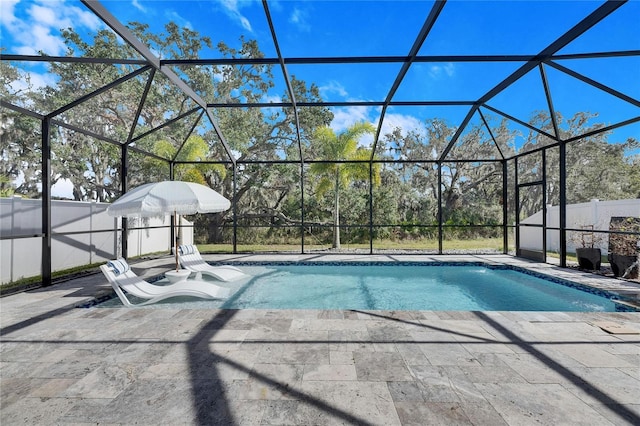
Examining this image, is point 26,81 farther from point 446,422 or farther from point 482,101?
point 446,422

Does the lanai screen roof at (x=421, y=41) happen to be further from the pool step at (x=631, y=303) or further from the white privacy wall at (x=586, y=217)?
the white privacy wall at (x=586, y=217)

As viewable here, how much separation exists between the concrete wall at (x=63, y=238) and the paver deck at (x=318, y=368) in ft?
9.52

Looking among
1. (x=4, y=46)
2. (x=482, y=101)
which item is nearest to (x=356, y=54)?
(x=482, y=101)

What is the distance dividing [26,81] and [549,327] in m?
21.3

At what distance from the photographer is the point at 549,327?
3.51 metres

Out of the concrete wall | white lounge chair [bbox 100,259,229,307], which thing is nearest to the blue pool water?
white lounge chair [bbox 100,259,229,307]

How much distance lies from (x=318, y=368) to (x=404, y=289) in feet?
14.1

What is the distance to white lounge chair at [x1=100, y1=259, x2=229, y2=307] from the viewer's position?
464 centimetres

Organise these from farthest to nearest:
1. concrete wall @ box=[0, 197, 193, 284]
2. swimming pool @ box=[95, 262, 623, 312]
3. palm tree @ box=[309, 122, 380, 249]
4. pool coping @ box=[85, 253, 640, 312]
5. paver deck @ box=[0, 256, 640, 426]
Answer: palm tree @ box=[309, 122, 380, 249]
concrete wall @ box=[0, 197, 193, 284]
swimming pool @ box=[95, 262, 623, 312]
pool coping @ box=[85, 253, 640, 312]
paver deck @ box=[0, 256, 640, 426]

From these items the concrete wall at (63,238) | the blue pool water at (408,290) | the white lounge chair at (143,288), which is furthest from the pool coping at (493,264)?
the concrete wall at (63,238)

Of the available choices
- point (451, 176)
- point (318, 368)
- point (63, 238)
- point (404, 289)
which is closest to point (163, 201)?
point (318, 368)

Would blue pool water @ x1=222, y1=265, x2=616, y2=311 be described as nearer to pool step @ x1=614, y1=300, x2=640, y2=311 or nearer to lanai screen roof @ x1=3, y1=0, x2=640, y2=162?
pool step @ x1=614, y1=300, x2=640, y2=311

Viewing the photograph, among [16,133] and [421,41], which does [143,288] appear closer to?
[421,41]

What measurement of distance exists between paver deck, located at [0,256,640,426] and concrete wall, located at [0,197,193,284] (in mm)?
2903
